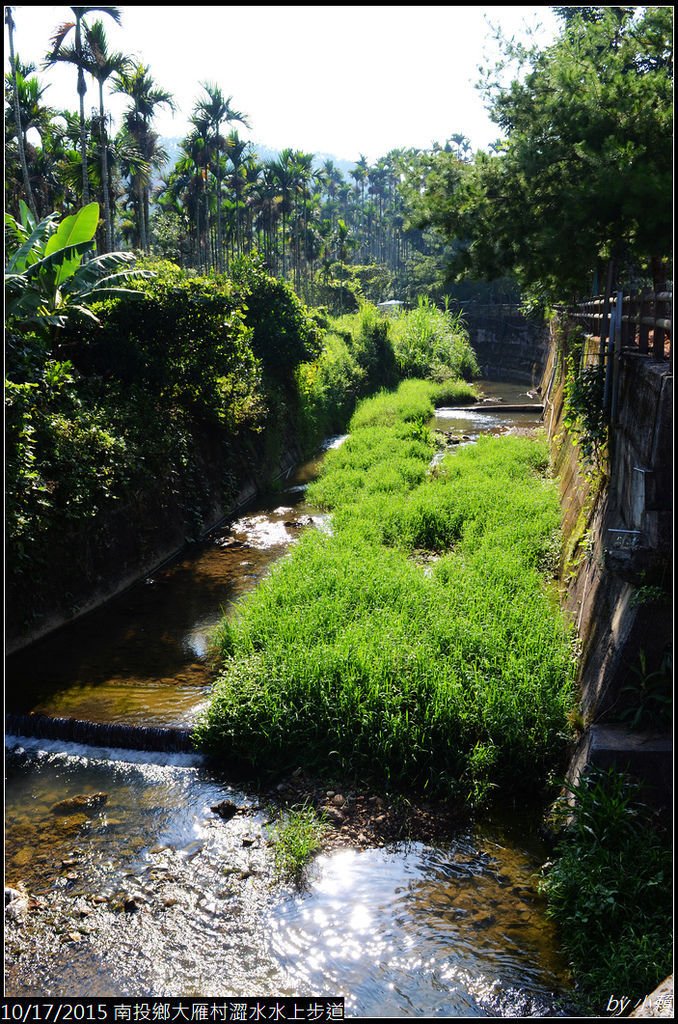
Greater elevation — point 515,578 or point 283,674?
point 515,578

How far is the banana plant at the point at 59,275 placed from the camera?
12.7 meters

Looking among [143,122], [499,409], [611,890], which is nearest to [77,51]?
[143,122]

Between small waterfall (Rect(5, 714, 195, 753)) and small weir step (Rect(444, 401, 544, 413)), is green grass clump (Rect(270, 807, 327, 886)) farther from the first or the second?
small weir step (Rect(444, 401, 544, 413))

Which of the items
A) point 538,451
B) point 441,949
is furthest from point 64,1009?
point 538,451

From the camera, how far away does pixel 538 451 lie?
59.6 feet

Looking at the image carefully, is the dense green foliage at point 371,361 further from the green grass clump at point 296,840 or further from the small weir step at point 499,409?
the green grass clump at point 296,840

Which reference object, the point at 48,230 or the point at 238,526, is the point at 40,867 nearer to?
the point at 238,526

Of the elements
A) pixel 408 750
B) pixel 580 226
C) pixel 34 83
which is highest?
pixel 34 83

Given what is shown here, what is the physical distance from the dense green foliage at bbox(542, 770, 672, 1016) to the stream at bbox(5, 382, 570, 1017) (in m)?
0.21

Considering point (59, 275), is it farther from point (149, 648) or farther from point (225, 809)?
point (225, 809)

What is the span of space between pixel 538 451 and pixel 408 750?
39.9 feet

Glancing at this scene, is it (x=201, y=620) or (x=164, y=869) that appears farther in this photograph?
(x=201, y=620)

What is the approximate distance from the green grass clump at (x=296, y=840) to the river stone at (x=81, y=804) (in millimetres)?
1727

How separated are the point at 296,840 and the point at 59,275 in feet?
37.3
